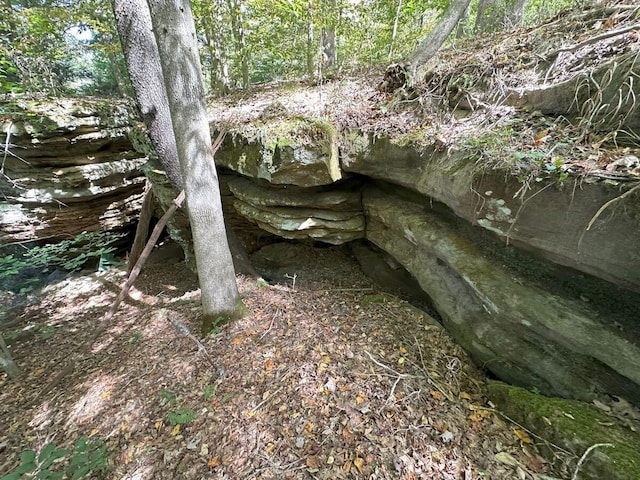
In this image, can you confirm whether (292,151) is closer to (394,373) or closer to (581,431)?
(394,373)

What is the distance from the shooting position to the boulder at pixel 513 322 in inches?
94.4

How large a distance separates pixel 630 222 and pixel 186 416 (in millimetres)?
4390

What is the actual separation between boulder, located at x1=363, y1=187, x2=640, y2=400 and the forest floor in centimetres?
41

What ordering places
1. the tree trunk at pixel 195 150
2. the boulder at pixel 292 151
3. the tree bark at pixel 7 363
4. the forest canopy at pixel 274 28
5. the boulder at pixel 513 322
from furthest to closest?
the forest canopy at pixel 274 28 → the tree bark at pixel 7 363 → the boulder at pixel 292 151 → the tree trunk at pixel 195 150 → the boulder at pixel 513 322

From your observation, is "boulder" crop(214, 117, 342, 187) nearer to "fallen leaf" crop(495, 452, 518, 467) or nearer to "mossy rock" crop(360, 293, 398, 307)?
"mossy rock" crop(360, 293, 398, 307)

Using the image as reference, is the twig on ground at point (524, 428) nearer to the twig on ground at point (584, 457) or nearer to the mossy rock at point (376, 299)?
the twig on ground at point (584, 457)

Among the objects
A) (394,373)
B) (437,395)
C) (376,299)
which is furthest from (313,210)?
(437,395)

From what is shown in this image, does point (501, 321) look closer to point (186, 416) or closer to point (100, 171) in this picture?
point (186, 416)

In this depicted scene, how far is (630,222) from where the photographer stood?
1.95 metres

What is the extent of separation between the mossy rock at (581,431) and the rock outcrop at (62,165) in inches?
378

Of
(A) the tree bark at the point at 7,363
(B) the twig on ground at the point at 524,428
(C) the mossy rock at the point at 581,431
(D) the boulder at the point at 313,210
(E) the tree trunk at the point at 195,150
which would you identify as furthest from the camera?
(D) the boulder at the point at 313,210

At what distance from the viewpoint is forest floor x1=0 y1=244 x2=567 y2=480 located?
246 centimetres

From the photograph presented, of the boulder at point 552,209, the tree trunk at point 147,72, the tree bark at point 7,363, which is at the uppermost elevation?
the tree trunk at point 147,72

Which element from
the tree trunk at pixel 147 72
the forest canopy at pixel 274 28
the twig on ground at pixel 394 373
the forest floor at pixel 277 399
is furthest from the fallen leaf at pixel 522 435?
the forest canopy at pixel 274 28
